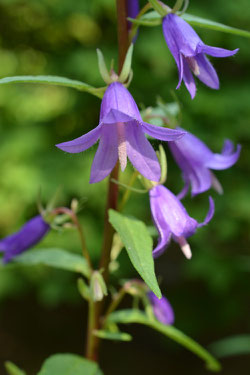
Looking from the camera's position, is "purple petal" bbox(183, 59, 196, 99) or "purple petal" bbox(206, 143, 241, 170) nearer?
"purple petal" bbox(183, 59, 196, 99)

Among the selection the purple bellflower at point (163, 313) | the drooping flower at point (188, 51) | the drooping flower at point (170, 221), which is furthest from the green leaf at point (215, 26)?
the purple bellflower at point (163, 313)

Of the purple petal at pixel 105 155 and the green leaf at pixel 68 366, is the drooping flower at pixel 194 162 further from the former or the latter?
the green leaf at pixel 68 366

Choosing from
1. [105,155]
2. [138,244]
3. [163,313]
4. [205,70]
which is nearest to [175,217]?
[138,244]

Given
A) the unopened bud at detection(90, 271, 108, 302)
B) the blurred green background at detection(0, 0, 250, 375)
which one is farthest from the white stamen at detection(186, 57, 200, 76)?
the blurred green background at detection(0, 0, 250, 375)

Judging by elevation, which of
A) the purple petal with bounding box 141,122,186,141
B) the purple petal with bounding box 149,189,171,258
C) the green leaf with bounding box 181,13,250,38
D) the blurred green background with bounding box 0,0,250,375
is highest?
the green leaf with bounding box 181,13,250,38

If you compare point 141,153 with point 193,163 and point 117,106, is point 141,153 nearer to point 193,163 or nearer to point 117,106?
point 117,106

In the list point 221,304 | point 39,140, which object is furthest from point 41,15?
point 221,304

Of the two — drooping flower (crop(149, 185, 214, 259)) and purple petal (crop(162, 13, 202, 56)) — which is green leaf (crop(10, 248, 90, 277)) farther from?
purple petal (crop(162, 13, 202, 56))
